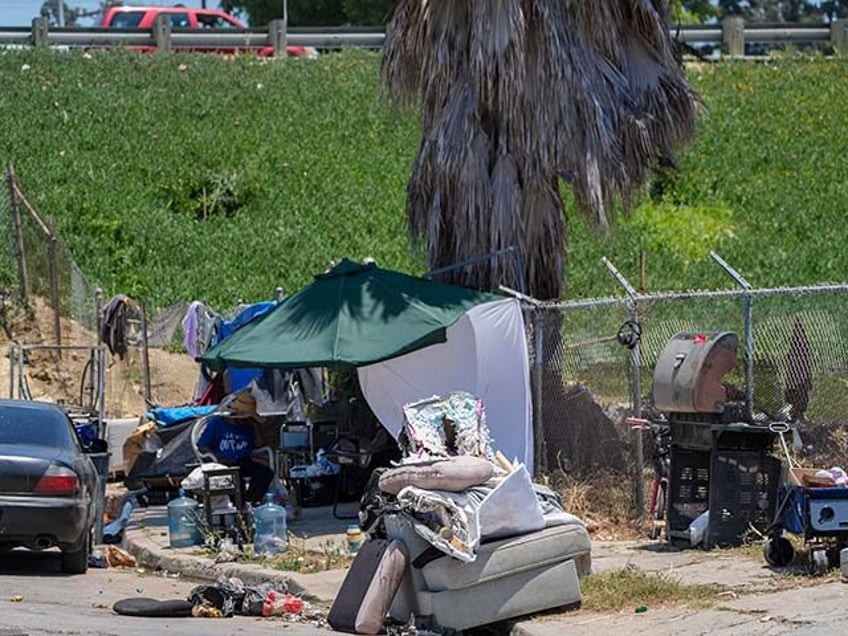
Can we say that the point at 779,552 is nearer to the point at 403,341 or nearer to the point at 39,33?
the point at 403,341

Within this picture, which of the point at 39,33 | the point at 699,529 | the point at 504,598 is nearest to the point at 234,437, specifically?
the point at 699,529

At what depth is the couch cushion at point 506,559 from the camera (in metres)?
10.2

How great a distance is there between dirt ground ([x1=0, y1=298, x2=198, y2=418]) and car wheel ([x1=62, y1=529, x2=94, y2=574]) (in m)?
8.53

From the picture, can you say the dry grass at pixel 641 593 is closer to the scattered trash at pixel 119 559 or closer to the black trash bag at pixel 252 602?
the black trash bag at pixel 252 602

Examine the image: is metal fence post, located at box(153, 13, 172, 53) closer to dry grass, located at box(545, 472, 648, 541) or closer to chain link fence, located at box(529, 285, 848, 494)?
chain link fence, located at box(529, 285, 848, 494)

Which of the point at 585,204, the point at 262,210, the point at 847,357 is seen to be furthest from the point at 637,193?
the point at 262,210

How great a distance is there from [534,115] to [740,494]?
A: 17.2ft

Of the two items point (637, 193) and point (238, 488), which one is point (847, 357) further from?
point (238, 488)

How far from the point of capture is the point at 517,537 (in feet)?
34.3

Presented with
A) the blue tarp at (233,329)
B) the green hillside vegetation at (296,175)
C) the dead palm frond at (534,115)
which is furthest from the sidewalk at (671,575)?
the green hillside vegetation at (296,175)

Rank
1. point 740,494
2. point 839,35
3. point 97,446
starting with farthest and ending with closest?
point 839,35 < point 97,446 < point 740,494

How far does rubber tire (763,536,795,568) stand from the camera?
37.2 ft

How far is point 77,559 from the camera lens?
42.3 ft

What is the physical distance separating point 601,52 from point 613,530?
204 inches
